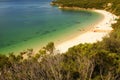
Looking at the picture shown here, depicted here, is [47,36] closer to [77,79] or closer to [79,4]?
[77,79]

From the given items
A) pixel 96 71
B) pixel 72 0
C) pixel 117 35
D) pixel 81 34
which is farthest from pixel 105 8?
pixel 96 71

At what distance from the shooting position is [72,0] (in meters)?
112

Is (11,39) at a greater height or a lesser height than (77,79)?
lesser

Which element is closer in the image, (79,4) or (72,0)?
(79,4)

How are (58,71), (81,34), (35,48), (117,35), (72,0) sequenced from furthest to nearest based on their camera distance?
(72,0) → (81,34) → (35,48) → (117,35) → (58,71)

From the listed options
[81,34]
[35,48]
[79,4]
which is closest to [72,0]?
[79,4]

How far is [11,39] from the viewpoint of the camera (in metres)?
43.9

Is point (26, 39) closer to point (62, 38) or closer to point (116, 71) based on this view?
point (62, 38)

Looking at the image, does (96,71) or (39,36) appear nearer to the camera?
(96,71)

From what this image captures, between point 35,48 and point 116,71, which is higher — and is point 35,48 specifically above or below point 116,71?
below

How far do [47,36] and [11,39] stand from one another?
25.0 feet

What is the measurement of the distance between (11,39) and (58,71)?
3087cm

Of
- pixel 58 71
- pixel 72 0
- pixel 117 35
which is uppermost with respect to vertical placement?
pixel 58 71

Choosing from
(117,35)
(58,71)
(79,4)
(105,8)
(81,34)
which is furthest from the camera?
(79,4)
